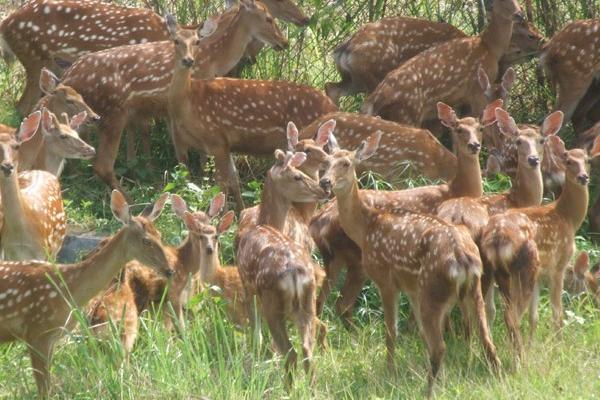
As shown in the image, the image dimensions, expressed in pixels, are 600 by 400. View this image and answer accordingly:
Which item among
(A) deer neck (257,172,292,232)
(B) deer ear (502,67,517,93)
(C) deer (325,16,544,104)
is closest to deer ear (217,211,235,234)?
(A) deer neck (257,172,292,232)

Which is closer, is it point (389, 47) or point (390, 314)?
point (390, 314)

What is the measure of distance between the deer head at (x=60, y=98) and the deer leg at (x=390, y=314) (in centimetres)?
314

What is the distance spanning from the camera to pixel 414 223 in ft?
25.8

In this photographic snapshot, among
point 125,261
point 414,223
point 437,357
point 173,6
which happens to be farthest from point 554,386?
point 173,6

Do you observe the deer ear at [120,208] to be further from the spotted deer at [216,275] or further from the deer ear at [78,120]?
the deer ear at [78,120]

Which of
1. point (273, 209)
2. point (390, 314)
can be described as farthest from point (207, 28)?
point (390, 314)

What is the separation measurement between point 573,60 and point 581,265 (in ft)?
7.86

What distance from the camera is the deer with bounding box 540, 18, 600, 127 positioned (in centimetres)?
1075

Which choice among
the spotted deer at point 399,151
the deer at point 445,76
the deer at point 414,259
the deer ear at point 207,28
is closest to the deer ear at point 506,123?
the spotted deer at point 399,151

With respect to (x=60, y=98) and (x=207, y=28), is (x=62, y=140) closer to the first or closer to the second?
(x=60, y=98)

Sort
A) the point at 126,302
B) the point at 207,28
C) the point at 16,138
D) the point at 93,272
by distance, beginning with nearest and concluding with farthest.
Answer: the point at 93,272, the point at 126,302, the point at 16,138, the point at 207,28

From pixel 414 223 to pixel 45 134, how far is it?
3.14 m

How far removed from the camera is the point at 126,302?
7836mm

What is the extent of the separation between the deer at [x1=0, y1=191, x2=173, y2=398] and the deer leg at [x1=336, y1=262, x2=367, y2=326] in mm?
1461
